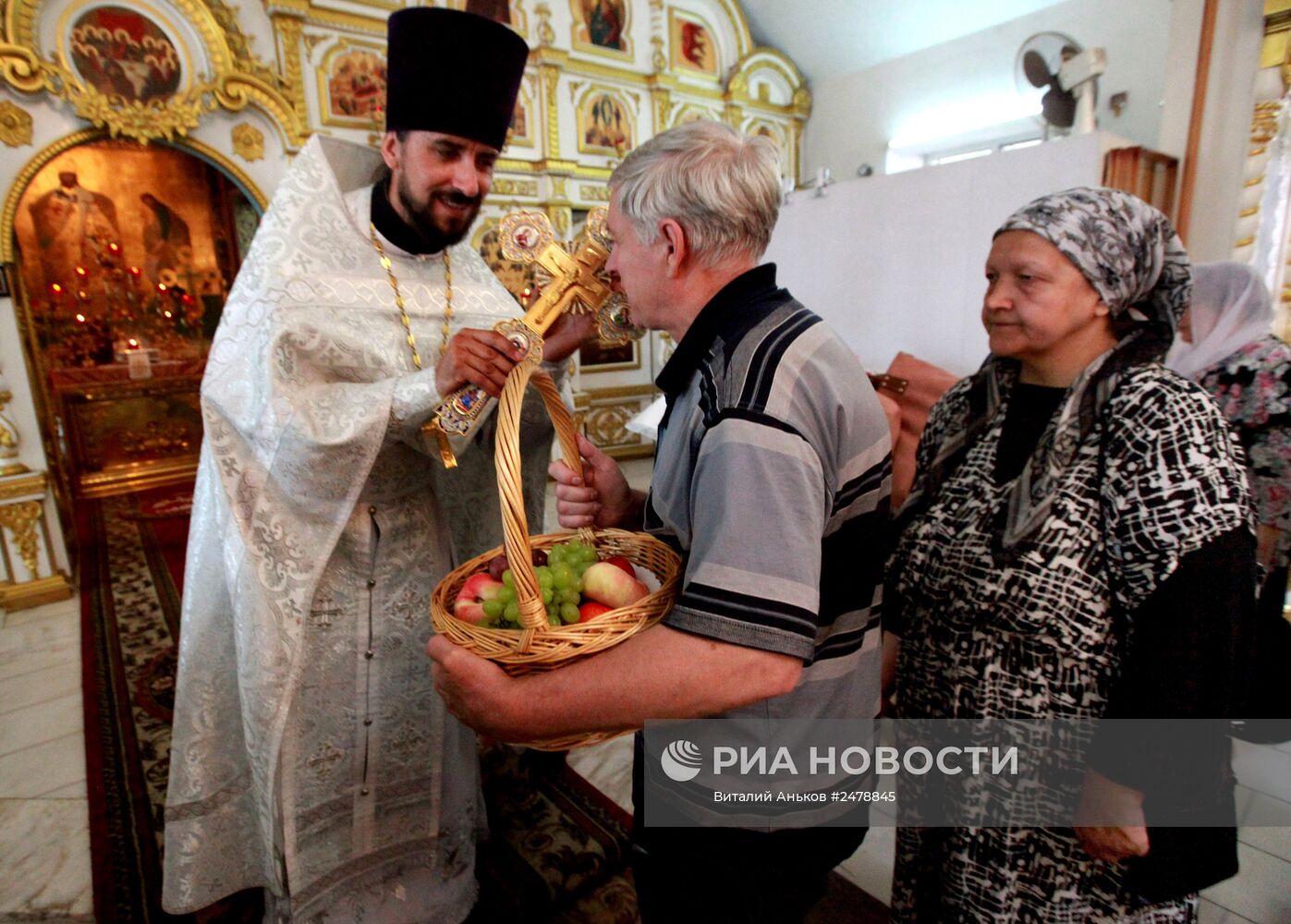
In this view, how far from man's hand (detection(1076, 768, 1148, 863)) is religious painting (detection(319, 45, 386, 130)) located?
20.9ft

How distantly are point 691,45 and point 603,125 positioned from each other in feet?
5.18

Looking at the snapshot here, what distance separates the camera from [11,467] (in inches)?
166

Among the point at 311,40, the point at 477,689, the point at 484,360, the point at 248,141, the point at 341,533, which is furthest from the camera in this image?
the point at 311,40

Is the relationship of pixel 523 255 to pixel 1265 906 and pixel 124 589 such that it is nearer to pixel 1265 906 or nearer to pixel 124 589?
pixel 1265 906

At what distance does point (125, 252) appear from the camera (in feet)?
27.5

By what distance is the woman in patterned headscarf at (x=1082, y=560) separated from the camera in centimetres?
107

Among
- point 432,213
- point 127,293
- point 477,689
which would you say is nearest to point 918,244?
point 432,213

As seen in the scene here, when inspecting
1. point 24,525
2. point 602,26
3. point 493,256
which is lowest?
point 24,525

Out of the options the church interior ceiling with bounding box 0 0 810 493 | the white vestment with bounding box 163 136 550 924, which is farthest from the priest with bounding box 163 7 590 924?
the church interior ceiling with bounding box 0 0 810 493

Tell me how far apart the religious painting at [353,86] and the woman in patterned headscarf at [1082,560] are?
5.88 meters

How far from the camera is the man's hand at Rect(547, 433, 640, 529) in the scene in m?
1.36

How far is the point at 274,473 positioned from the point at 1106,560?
63.7 inches

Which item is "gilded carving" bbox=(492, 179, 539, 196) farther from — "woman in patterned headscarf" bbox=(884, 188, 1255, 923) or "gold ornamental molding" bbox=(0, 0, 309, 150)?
"woman in patterned headscarf" bbox=(884, 188, 1255, 923)

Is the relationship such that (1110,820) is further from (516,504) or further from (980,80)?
(980,80)
